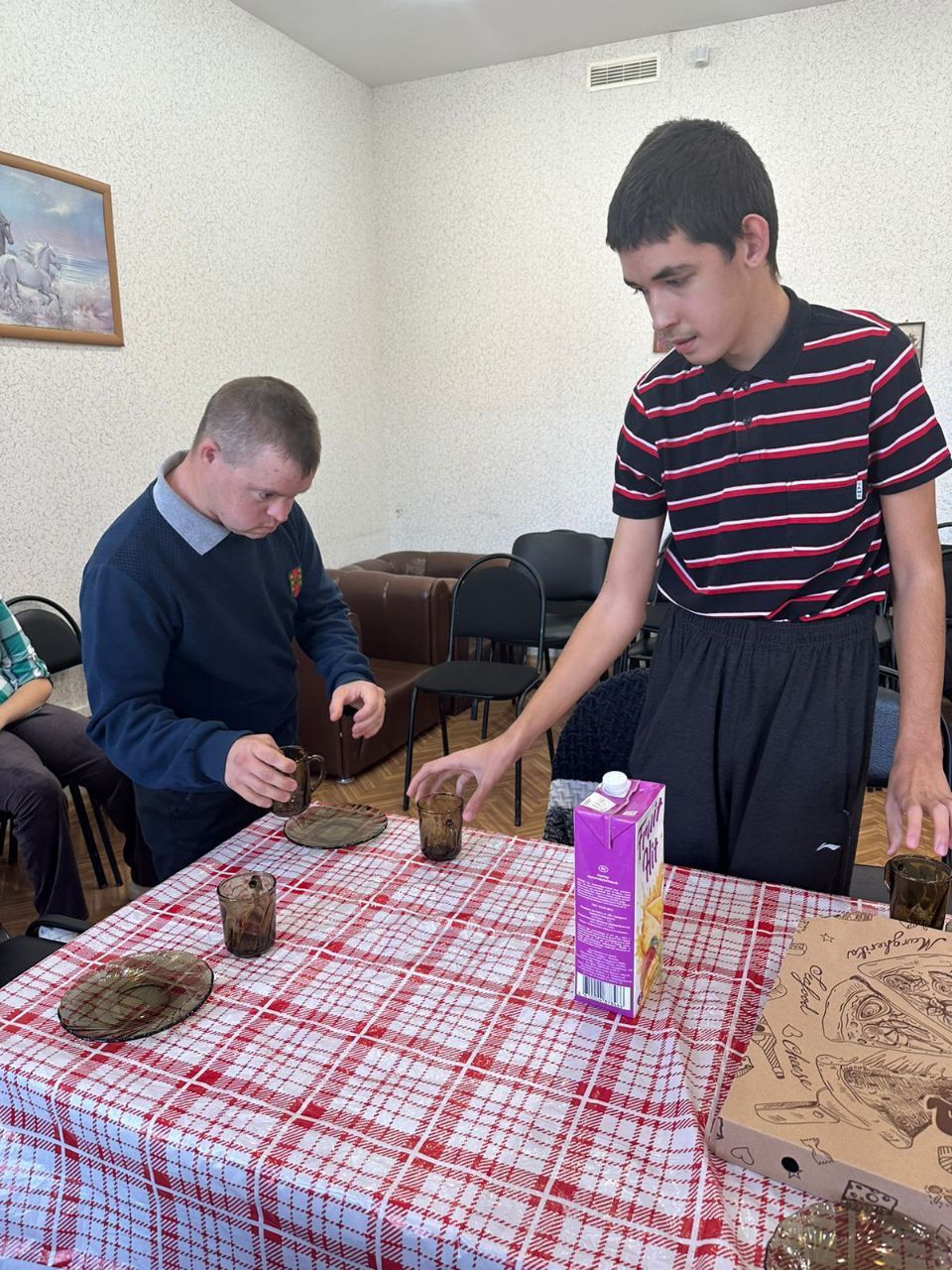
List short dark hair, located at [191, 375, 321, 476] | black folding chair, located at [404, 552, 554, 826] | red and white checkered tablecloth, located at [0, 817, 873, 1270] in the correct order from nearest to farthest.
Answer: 1. red and white checkered tablecloth, located at [0, 817, 873, 1270]
2. short dark hair, located at [191, 375, 321, 476]
3. black folding chair, located at [404, 552, 554, 826]

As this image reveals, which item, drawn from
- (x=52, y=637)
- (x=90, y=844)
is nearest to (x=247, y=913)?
(x=90, y=844)

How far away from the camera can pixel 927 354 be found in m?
4.63

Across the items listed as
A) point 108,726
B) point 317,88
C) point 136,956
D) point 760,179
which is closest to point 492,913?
point 136,956

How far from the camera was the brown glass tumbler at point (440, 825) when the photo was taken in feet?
4.29

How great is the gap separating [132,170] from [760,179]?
3.36m

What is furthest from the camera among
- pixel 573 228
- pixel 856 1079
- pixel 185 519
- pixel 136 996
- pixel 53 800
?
pixel 573 228

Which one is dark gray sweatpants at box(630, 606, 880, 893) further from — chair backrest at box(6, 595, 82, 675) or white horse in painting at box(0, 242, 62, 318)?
white horse in painting at box(0, 242, 62, 318)

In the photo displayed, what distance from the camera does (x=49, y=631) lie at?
3336 mm

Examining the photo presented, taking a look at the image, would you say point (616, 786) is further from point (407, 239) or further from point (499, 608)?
point (407, 239)

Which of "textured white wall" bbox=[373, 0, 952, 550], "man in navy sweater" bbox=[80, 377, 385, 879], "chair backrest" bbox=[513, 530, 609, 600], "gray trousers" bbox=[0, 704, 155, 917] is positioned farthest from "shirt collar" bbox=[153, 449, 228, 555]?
"textured white wall" bbox=[373, 0, 952, 550]

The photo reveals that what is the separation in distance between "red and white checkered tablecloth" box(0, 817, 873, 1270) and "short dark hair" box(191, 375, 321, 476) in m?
0.75

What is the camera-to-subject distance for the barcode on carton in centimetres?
96

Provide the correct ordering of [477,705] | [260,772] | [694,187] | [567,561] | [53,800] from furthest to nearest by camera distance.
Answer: [477,705], [567,561], [53,800], [260,772], [694,187]

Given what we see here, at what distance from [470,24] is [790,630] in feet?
14.7
